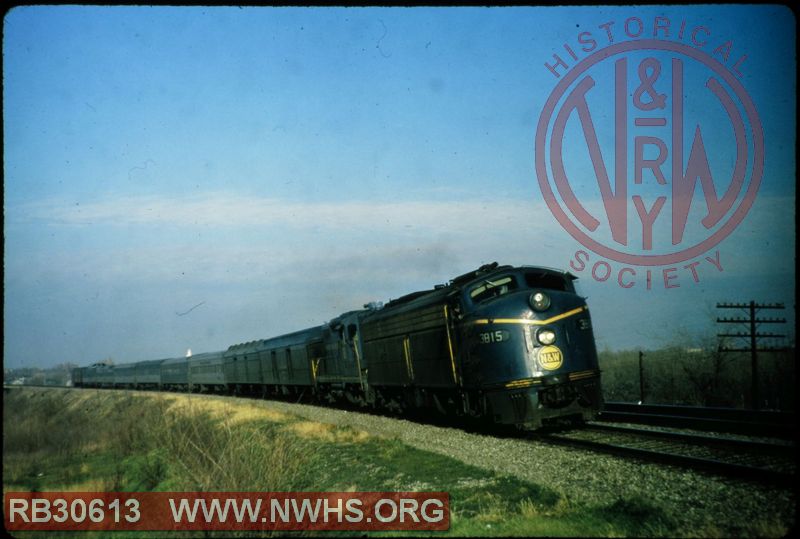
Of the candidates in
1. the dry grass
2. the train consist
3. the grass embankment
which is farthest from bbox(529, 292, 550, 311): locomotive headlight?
the dry grass

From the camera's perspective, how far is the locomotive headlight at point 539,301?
42.2ft

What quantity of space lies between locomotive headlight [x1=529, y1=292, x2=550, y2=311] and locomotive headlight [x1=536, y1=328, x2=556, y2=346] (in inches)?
17.2

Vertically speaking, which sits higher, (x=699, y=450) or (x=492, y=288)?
(x=492, y=288)

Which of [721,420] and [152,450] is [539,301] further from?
[152,450]

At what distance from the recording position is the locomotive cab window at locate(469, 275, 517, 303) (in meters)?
13.6

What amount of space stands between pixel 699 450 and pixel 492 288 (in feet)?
16.1

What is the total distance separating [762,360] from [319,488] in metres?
26.9

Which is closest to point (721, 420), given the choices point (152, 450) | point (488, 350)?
point (488, 350)

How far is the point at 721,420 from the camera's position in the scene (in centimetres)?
1328

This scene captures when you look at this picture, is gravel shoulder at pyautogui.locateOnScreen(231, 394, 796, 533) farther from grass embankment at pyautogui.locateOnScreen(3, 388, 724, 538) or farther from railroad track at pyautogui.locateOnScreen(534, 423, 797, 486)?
grass embankment at pyautogui.locateOnScreen(3, 388, 724, 538)

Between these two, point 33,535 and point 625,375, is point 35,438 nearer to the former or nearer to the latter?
point 33,535

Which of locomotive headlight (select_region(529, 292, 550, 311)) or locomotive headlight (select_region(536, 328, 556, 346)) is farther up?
locomotive headlight (select_region(529, 292, 550, 311))

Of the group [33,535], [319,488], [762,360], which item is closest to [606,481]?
[319,488]

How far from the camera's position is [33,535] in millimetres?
11312
